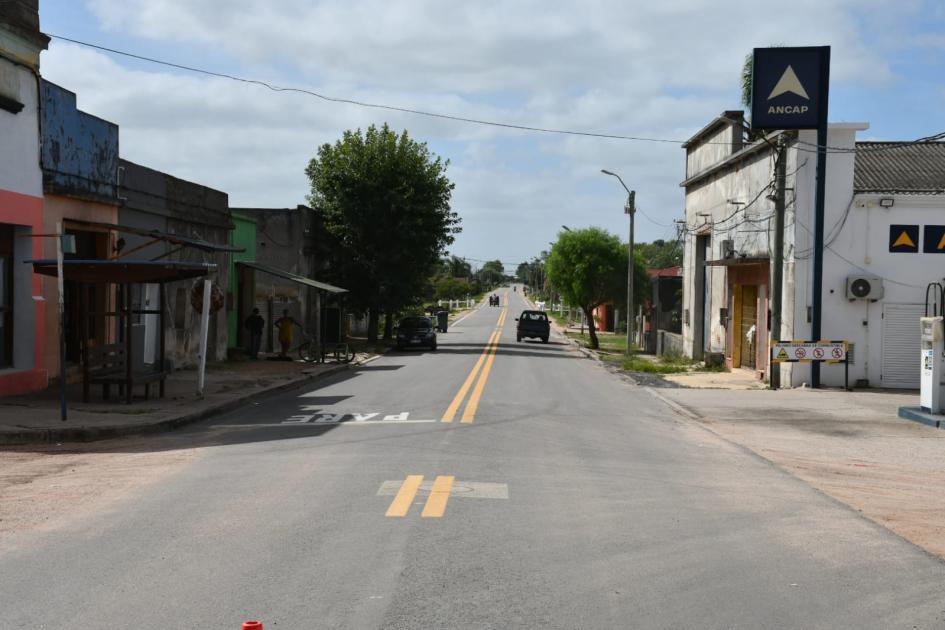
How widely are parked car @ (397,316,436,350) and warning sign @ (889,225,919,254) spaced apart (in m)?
22.0

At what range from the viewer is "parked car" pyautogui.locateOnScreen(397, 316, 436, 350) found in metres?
42.1

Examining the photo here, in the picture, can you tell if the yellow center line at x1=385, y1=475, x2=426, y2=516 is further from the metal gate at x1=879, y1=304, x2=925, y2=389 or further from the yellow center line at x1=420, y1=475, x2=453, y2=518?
the metal gate at x1=879, y1=304, x2=925, y2=389

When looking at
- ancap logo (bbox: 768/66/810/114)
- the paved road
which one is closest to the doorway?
ancap logo (bbox: 768/66/810/114)

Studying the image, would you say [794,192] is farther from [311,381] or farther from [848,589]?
[848,589]

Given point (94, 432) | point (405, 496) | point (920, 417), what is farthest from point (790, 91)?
point (405, 496)

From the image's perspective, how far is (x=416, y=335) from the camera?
1660 inches

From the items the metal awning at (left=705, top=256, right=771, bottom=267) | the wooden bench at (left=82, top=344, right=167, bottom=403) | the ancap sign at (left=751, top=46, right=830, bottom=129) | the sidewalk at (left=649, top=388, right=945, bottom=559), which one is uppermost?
the ancap sign at (left=751, top=46, right=830, bottom=129)

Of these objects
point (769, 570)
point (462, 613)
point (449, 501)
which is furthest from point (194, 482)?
point (769, 570)

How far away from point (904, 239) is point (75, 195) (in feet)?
64.0

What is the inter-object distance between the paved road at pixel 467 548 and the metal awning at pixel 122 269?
3.43m

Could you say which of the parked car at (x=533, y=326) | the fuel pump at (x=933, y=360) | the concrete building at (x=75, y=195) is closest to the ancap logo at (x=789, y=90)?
the fuel pump at (x=933, y=360)

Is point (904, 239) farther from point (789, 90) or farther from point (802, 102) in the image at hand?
point (789, 90)

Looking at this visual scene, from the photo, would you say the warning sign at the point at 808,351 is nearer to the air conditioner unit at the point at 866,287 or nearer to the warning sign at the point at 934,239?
the air conditioner unit at the point at 866,287

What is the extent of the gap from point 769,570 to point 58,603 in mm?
4723
